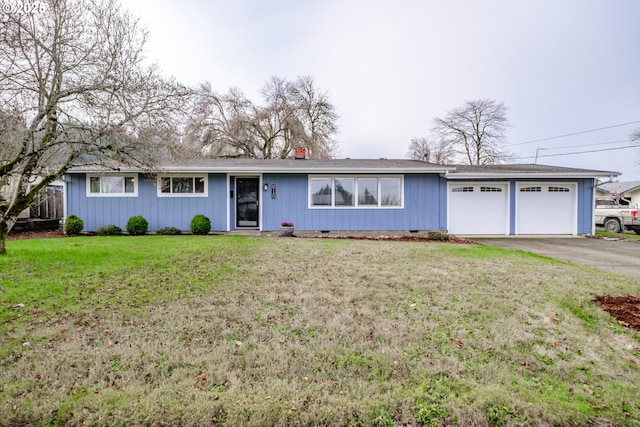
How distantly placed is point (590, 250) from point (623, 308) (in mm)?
6134

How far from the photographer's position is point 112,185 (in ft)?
36.1

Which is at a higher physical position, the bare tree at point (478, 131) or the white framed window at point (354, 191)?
the bare tree at point (478, 131)

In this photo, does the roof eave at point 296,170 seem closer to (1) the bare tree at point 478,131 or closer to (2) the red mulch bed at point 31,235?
(2) the red mulch bed at point 31,235

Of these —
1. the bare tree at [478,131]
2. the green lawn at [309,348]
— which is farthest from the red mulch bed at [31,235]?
the bare tree at [478,131]

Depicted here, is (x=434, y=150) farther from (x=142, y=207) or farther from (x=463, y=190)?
(x=142, y=207)

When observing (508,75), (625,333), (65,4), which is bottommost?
(625,333)

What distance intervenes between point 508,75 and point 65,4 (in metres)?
19.3

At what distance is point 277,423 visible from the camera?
182cm

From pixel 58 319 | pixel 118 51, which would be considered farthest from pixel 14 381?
pixel 118 51

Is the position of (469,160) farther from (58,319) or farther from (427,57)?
(58,319)

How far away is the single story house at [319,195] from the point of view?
1090cm

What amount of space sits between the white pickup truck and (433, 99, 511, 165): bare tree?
507 inches

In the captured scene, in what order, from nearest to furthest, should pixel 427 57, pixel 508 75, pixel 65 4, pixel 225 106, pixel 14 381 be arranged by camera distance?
pixel 14 381
pixel 65 4
pixel 427 57
pixel 508 75
pixel 225 106

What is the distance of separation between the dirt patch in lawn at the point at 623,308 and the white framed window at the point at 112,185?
12.5 meters
